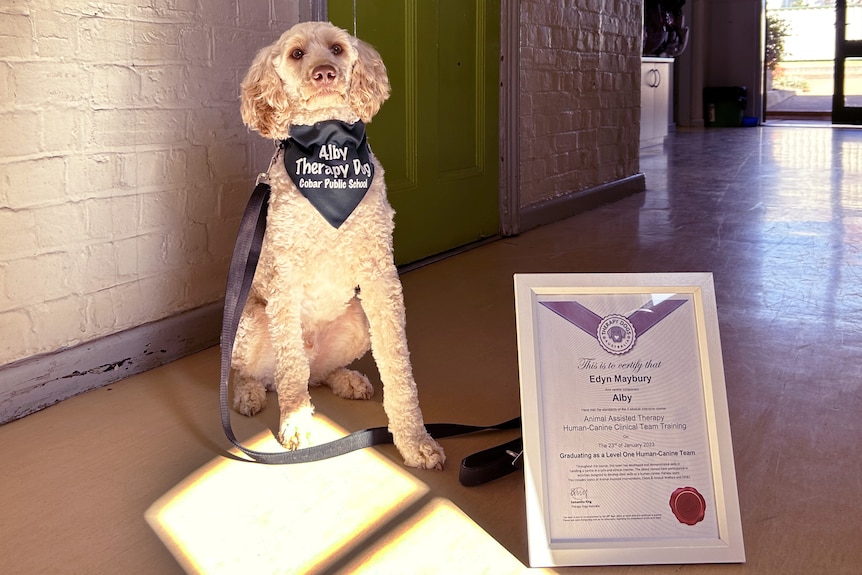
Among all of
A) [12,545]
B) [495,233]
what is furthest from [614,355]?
[495,233]

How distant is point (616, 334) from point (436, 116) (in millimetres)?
2694

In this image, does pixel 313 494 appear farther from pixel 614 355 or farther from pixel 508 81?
pixel 508 81

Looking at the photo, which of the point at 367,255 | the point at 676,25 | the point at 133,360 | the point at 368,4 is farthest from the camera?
the point at 676,25

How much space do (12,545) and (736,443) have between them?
1.52m

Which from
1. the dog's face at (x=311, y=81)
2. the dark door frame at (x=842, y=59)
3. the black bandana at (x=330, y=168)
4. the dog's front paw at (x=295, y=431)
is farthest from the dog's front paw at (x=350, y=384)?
the dark door frame at (x=842, y=59)

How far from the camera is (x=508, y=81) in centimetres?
467

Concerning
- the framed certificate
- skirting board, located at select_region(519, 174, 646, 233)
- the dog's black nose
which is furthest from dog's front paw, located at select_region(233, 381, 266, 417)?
skirting board, located at select_region(519, 174, 646, 233)

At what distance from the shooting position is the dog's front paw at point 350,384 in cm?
238

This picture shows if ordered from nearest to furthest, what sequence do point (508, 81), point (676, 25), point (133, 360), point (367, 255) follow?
point (367, 255) < point (133, 360) < point (508, 81) < point (676, 25)

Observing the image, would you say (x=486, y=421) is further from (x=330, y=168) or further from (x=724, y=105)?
(x=724, y=105)

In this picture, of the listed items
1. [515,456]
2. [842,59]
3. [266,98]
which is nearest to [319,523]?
[515,456]

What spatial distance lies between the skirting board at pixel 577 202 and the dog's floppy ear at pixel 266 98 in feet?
10.1

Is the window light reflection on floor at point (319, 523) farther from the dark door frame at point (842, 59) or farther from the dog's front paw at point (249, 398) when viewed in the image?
the dark door frame at point (842, 59)

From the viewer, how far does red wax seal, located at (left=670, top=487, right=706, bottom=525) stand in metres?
1.48
